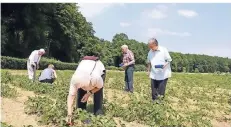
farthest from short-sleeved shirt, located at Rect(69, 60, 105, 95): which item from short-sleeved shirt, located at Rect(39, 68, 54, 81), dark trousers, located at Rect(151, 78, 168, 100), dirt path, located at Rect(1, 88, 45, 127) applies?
short-sleeved shirt, located at Rect(39, 68, 54, 81)

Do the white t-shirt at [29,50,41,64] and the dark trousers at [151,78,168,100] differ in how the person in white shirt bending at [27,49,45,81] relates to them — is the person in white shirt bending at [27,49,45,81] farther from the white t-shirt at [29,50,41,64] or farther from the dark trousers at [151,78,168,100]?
the dark trousers at [151,78,168,100]

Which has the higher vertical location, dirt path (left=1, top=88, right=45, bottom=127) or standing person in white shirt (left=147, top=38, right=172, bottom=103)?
standing person in white shirt (left=147, top=38, right=172, bottom=103)

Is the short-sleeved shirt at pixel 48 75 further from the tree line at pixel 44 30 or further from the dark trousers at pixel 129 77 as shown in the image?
the tree line at pixel 44 30

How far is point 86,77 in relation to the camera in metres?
6.67

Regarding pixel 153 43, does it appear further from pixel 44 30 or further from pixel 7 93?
pixel 44 30

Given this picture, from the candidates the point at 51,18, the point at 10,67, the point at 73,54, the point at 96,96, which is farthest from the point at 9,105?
the point at 73,54

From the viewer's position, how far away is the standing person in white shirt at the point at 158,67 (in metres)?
9.14

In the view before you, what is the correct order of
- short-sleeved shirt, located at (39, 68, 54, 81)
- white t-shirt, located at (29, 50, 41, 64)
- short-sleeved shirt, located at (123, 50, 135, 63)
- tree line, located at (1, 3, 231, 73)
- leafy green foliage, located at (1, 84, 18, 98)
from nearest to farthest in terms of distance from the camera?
leafy green foliage, located at (1, 84, 18, 98), short-sleeved shirt, located at (123, 50, 135, 63), short-sleeved shirt, located at (39, 68, 54, 81), white t-shirt, located at (29, 50, 41, 64), tree line, located at (1, 3, 231, 73)

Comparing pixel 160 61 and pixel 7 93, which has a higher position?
pixel 160 61

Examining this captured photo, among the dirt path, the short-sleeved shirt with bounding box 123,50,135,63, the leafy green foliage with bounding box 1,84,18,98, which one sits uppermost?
the short-sleeved shirt with bounding box 123,50,135,63

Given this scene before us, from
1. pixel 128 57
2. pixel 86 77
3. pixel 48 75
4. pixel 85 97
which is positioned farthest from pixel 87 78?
pixel 48 75

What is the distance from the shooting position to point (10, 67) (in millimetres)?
30906

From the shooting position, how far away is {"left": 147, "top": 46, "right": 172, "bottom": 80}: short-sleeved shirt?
916 centimetres

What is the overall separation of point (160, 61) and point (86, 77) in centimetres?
292
